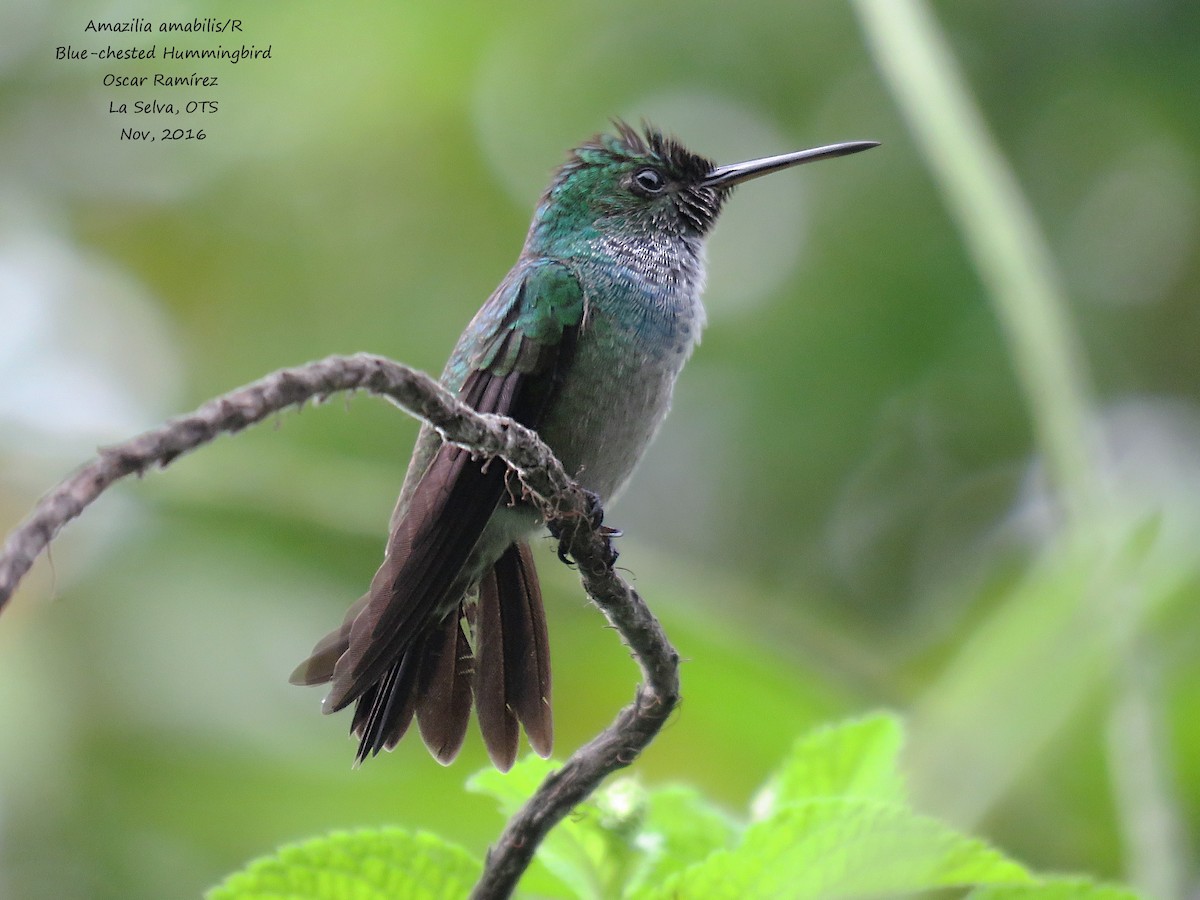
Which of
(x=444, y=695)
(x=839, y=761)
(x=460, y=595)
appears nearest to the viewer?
(x=839, y=761)

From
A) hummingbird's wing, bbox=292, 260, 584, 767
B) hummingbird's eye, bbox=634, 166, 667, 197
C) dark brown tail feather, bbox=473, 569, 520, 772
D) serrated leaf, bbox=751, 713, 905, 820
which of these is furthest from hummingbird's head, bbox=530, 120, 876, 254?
serrated leaf, bbox=751, 713, 905, 820

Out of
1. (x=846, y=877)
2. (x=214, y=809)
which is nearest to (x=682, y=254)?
(x=214, y=809)

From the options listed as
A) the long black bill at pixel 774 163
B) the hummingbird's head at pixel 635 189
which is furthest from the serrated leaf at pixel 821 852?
the hummingbird's head at pixel 635 189

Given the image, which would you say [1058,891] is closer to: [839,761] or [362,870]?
[839,761]

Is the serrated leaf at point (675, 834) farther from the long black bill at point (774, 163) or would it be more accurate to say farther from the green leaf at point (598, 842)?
the long black bill at point (774, 163)

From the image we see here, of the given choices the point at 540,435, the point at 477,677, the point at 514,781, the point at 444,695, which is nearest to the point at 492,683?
the point at 477,677

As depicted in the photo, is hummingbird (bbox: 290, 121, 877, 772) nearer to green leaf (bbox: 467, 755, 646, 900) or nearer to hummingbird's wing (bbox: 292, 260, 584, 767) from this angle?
hummingbird's wing (bbox: 292, 260, 584, 767)

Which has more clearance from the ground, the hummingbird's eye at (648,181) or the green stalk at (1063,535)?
the hummingbird's eye at (648,181)
